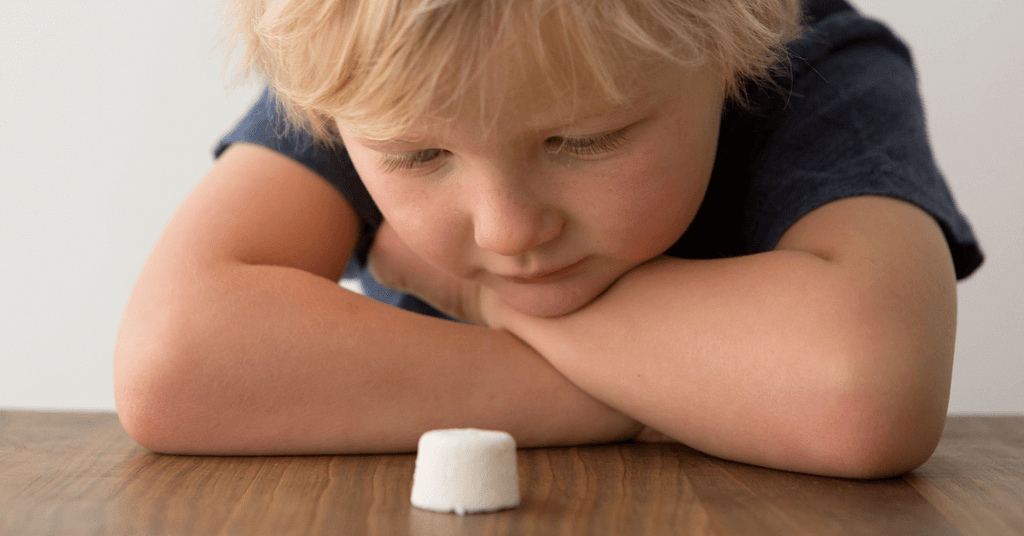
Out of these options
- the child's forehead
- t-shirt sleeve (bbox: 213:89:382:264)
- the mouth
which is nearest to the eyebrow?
the child's forehead

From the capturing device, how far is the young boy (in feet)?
1.57

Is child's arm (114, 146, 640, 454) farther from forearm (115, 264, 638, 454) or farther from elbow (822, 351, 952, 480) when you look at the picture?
elbow (822, 351, 952, 480)

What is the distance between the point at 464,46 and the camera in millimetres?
452

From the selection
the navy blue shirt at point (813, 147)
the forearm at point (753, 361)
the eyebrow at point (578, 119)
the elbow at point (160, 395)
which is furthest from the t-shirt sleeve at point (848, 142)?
the elbow at point (160, 395)

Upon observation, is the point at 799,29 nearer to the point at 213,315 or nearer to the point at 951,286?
the point at 951,286

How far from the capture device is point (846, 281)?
21.8 inches

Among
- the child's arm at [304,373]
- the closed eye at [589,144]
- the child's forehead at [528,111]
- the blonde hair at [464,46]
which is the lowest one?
the child's arm at [304,373]

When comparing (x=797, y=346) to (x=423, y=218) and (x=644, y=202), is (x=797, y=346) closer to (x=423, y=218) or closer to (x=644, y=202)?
(x=644, y=202)

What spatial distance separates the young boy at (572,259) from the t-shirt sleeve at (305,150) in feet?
0.11

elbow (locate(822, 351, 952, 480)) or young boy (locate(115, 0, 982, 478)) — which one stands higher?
young boy (locate(115, 0, 982, 478))

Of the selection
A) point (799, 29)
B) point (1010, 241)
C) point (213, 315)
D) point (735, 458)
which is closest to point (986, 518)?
point (735, 458)

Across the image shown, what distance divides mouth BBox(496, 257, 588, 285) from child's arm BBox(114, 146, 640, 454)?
0.17 feet

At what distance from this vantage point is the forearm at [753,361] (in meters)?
0.52

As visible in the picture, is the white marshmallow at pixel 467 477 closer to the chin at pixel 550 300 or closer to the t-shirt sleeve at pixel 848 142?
the chin at pixel 550 300
